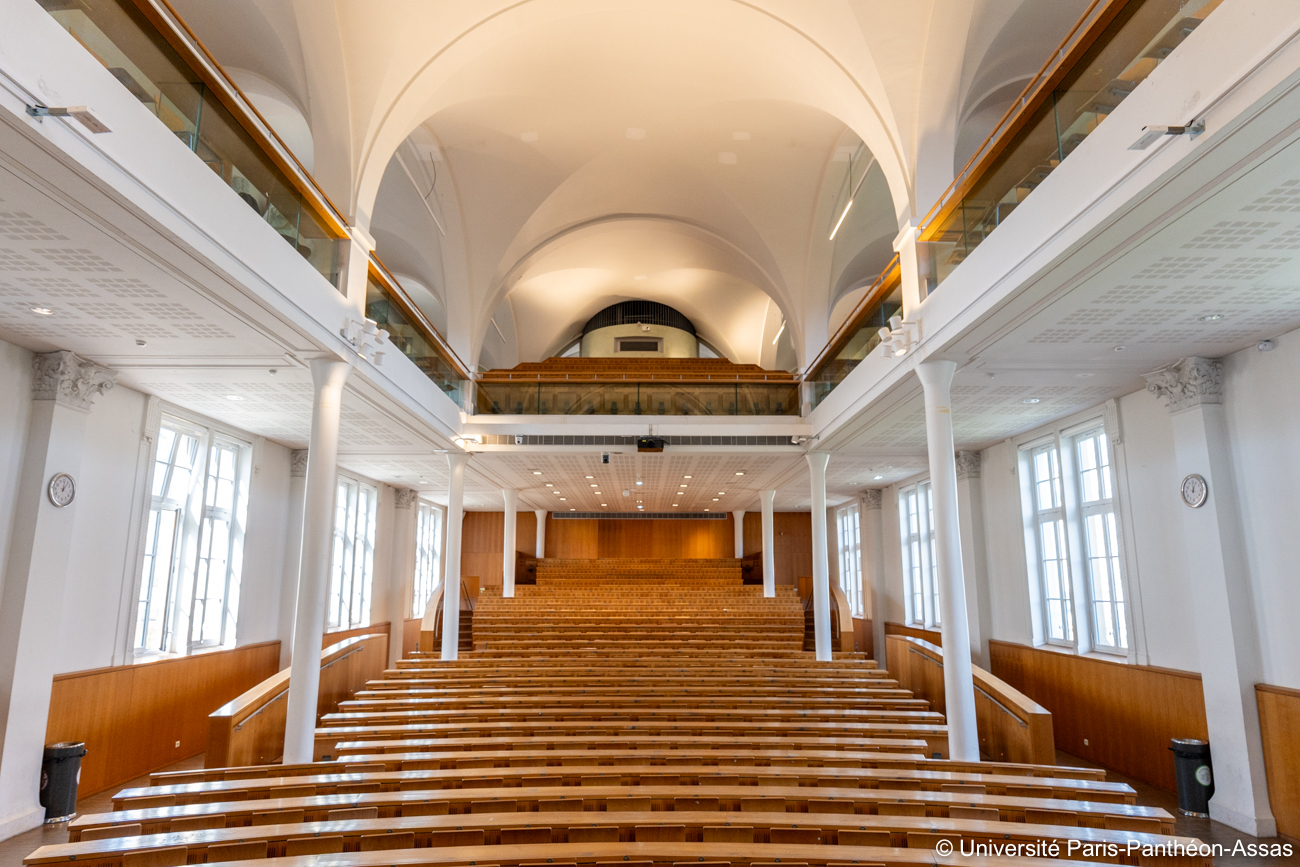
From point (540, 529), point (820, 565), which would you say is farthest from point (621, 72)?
point (540, 529)

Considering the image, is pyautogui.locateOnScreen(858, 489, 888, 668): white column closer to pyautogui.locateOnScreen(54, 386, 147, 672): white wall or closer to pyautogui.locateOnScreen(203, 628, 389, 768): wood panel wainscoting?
pyautogui.locateOnScreen(203, 628, 389, 768): wood panel wainscoting

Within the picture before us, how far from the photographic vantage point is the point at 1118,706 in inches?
345

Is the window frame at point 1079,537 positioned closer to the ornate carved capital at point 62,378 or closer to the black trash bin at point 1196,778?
the black trash bin at point 1196,778

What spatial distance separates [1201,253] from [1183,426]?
3.27m

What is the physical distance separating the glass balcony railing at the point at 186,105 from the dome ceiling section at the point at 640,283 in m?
7.76

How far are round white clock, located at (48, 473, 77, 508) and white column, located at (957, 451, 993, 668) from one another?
11.5 m

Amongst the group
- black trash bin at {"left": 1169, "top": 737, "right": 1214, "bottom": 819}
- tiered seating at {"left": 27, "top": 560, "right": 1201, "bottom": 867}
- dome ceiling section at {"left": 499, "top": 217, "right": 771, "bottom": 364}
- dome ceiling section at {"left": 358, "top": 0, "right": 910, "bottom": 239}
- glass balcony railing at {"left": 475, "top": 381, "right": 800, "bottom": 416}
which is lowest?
black trash bin at {"left": 1169, "top": 737, "right": 1214, "bottom": 819}

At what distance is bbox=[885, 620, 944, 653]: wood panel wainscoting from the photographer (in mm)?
13938

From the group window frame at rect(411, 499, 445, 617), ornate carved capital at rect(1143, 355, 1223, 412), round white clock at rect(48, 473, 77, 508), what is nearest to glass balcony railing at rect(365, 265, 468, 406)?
round white clock at rect(48, 473, 77, 508)

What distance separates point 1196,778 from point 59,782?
1047cm

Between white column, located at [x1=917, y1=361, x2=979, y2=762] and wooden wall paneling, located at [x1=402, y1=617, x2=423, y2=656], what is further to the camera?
wooden wall paneling, located at [x1=402, y1=617, x2=423, y2=656]

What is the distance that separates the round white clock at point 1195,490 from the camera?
7.07 metres

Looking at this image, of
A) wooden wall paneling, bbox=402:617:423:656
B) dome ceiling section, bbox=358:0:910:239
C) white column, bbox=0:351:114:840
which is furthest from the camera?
wooden wall paneling, bbox=402:617:423:656

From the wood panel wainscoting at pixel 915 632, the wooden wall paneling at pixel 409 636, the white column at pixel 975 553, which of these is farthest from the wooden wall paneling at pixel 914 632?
the wooden wall paneling at pixel 409 636
